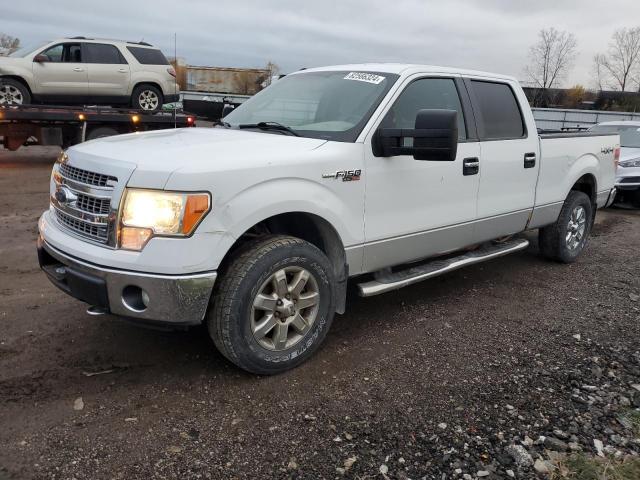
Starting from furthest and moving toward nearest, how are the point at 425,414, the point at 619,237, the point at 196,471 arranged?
the point at 619,237 < the point at 425,414 < the point at 196,471

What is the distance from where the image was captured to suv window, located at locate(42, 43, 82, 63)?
12.8 metres

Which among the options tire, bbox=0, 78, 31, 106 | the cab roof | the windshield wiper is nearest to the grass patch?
the windshield wiper

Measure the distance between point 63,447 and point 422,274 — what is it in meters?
2.60

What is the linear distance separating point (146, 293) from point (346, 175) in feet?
4.64

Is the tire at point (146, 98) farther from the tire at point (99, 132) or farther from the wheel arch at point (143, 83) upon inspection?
the tire at point (99, 132)

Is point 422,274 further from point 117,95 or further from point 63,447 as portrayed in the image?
point 117,95

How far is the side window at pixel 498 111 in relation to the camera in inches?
185

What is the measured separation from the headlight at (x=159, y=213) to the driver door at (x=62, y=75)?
11698mm

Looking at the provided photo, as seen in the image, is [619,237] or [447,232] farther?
[619,237]

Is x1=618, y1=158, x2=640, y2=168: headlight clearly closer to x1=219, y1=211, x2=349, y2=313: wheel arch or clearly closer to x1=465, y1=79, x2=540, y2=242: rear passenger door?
x1=465, y1=79, x2=540, y2=242: rear passenger door

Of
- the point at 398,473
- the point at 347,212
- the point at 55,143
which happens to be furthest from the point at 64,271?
the point at 55,143

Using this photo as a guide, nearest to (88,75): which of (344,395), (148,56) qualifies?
(148,56)

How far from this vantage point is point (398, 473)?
2.57m

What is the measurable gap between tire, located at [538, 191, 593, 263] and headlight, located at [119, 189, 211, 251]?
432 cm
